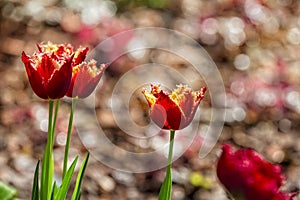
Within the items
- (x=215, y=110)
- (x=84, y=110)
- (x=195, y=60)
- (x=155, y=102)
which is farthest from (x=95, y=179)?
(x=155, y=102)

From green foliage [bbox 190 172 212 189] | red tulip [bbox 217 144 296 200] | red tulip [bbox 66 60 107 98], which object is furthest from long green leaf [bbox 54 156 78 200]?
green foliage [bbox 190 172 212 189]

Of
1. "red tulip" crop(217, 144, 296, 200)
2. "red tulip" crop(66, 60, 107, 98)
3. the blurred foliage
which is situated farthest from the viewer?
the blurred foliage

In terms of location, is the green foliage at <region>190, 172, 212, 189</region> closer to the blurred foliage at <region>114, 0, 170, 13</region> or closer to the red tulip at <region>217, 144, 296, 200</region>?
the blurred foliage at <region>114, 0, 170, 13</region>

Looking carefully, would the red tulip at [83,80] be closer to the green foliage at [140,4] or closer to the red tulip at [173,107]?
the red tulip at [173,107]

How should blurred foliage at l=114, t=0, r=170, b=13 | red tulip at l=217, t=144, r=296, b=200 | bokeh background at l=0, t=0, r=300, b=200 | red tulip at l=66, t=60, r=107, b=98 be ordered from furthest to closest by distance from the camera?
1. blurred foliage at l=114, t=0, r=170, b=13
2. bokeh background at l=0, t=0, r=300, b=200
3. red tulip at l=66, t=60, r=107, b=98
4. red tulip at l=217, t=144, r=296, b=200

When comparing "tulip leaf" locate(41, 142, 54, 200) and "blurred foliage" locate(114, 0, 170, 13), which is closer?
"tulip leaf" locate(41, 142, 54, 200)

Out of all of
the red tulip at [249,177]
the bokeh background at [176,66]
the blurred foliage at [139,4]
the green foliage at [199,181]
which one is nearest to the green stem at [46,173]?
the red tulip at [249,177]
